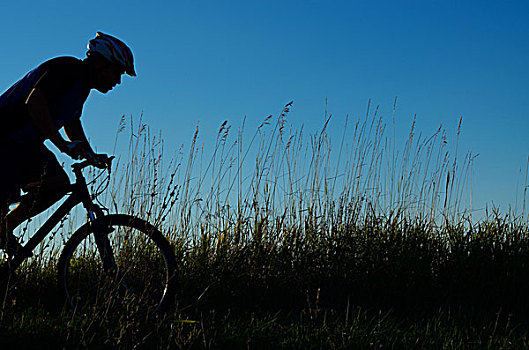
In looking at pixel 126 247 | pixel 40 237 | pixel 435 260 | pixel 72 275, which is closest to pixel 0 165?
pixel 40 237

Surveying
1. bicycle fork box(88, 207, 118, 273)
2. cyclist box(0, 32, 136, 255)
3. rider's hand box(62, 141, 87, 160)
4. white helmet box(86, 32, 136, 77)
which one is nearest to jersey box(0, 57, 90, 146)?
cyclist box(0, 32, 136, 255)

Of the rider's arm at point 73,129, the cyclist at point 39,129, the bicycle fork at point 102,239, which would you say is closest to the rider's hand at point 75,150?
the cyclist at point 39,129

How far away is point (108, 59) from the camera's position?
3.41 m

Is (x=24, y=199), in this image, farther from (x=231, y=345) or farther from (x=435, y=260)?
(x=435, y=260)

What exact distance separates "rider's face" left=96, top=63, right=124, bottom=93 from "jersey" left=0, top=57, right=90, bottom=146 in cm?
8

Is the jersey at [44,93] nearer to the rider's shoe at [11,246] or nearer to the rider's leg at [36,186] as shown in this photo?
the rider's leg at [36,186]

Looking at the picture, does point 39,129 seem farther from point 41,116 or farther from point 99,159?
point 99,159

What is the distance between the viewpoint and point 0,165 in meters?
3.31

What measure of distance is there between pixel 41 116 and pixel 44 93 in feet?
0.50

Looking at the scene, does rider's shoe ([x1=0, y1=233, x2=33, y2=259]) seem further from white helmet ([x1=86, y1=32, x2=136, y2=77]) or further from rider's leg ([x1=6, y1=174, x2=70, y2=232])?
white helmet ([x1=86, y1=32, x2=136, y2=77])

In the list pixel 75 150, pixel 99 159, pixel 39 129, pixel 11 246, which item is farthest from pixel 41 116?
pixel 11 246

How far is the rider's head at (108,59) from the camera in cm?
341

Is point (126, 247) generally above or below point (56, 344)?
above

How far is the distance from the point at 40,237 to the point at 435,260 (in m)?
3.13
